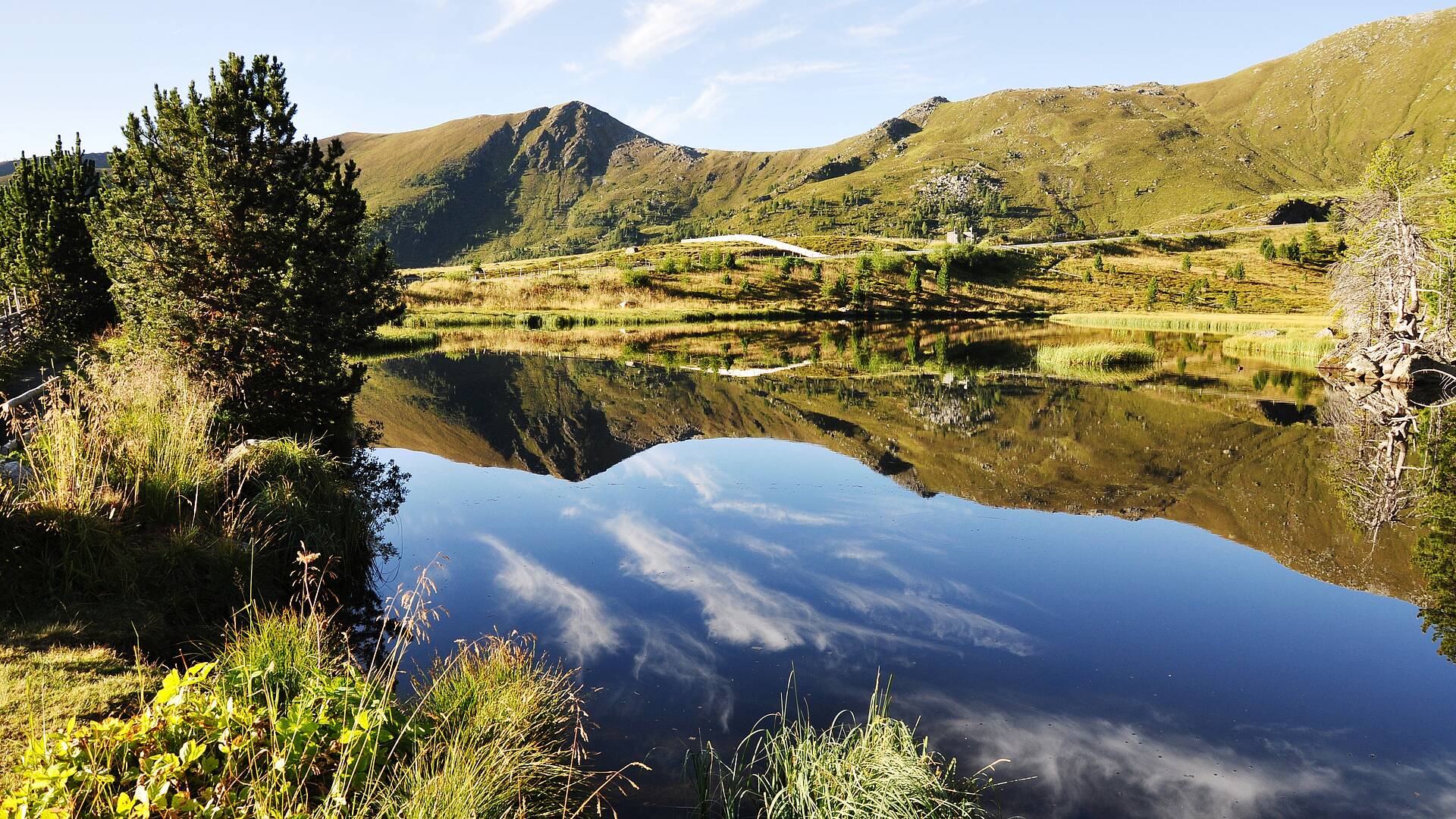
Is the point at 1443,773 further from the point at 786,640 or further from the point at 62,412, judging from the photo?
the point at 62,412

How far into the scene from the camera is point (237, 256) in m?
19.9

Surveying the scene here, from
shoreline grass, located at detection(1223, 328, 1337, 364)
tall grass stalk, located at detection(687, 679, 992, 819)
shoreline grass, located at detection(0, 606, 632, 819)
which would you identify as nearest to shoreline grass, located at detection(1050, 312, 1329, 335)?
shoreline grass, located at detection(1223, 328, 1337, 364)

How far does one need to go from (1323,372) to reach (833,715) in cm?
5019

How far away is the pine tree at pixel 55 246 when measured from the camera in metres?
36.4

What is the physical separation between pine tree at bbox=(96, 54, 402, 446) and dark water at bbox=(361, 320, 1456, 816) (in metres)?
4.70

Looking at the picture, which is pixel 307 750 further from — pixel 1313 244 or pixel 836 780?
pixel 1313 244

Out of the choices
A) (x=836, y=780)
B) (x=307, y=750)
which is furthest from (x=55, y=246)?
(x=836, y=780)

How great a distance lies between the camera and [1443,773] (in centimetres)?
857

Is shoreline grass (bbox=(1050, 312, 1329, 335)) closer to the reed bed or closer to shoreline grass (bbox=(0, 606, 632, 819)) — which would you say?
the reed bed

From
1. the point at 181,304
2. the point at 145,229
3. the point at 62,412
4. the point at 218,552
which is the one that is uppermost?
the point at 145,229

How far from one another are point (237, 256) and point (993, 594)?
20555mm

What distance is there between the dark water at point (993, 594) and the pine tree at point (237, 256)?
15.4 feet

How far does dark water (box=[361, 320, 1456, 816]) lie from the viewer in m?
8.81

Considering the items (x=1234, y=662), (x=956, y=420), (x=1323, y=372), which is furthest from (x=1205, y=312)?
(x=1234, y=662)
